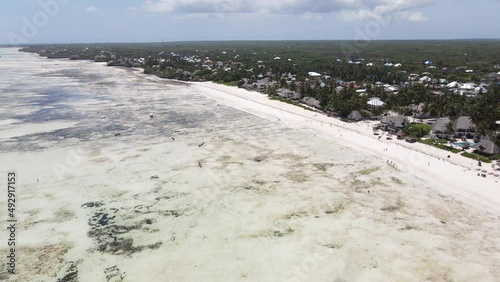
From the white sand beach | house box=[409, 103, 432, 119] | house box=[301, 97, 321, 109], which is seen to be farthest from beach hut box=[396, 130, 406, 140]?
house box=[301, 97, 321, 109]

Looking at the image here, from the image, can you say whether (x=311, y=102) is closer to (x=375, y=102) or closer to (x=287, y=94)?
(x=287, y=94)

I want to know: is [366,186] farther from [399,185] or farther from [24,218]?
[24,218]

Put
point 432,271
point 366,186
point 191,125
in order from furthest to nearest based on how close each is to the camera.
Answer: point 191,125
point 366,186
point 432,271

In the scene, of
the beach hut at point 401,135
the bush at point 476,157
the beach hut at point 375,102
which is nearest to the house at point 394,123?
the beach hut at point 401,135

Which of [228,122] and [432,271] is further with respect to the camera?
[228,122]

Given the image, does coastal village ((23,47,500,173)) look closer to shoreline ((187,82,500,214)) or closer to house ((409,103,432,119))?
house ((409,103,432,119))

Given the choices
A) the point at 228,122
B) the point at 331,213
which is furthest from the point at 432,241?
the point at 228,122
